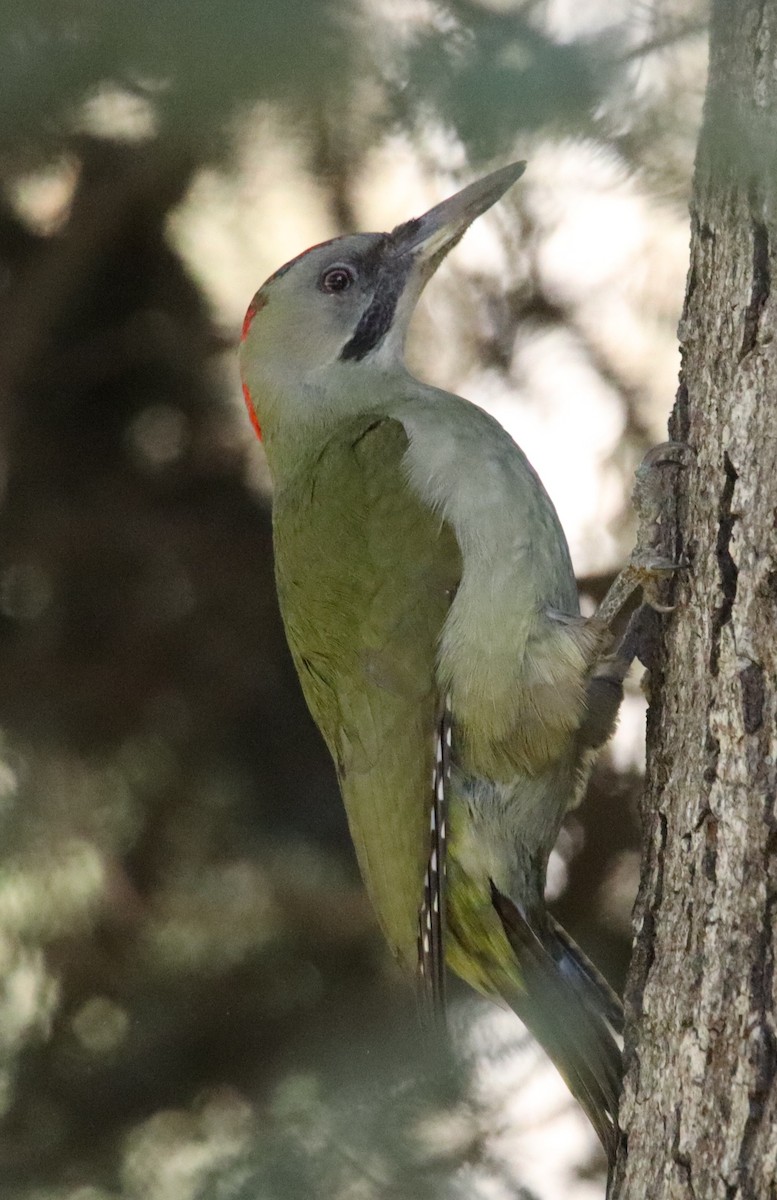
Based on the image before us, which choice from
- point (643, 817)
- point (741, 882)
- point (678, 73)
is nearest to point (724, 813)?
point (741, 882)

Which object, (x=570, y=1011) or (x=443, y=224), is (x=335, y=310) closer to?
(x=443, y=224)

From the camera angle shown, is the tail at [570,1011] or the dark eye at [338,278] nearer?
the tail at [570,1011]

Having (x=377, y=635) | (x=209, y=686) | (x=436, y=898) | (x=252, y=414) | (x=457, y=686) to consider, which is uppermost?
(x=252, y=414)

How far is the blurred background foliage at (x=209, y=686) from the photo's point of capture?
320 centimetres

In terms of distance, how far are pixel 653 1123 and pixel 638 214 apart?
251cm

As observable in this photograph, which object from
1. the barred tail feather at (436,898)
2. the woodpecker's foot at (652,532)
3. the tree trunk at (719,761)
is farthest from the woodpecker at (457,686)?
the tree trunk at (719,761)

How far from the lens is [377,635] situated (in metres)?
2.92

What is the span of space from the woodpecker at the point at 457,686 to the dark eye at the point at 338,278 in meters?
0.51

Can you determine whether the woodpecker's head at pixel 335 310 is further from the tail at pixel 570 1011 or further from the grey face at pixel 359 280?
the tail at pixel 570 1011

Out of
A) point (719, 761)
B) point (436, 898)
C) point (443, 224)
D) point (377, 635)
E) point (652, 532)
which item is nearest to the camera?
point (719, 761)

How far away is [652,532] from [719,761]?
1.89 feet

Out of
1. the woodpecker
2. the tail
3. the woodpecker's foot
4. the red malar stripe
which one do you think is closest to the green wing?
the woodpecker

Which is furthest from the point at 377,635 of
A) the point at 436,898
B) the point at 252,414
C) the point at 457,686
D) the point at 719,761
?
the point at 719,761

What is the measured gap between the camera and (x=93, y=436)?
11.5 feet
